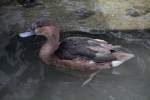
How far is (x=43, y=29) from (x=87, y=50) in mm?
843

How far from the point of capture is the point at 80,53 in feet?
21.7

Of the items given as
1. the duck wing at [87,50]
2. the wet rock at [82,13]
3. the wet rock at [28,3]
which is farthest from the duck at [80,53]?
the wet rock at [28,3]

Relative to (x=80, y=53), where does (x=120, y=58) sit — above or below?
below

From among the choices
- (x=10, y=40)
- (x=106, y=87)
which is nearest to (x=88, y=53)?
(x=106, y=87)

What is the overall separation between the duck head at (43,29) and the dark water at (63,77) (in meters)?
0.36

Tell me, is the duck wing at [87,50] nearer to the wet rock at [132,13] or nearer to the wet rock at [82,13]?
the wet rock at [82,13]

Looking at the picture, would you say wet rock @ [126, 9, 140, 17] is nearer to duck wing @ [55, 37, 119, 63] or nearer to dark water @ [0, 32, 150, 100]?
dark water @ [0, 32, 150, 100]

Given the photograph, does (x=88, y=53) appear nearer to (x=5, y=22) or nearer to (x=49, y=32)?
(x=49, y=32)

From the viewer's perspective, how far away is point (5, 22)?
786 cm

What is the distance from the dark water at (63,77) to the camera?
6082mm

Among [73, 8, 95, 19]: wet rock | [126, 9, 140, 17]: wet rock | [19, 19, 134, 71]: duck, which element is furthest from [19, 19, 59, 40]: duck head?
[126, 9, 140, 17]: wet rock

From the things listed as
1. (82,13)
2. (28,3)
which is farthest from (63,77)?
(28,3)

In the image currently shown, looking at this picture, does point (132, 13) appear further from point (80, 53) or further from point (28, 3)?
point (28, 3)

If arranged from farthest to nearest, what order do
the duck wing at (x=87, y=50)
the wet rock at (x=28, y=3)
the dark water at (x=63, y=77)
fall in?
1. the wet rock at (x=28, y=3)
2. the duck wing at (x=87, y=50)
3. the dark water at (x=63, y=77)
